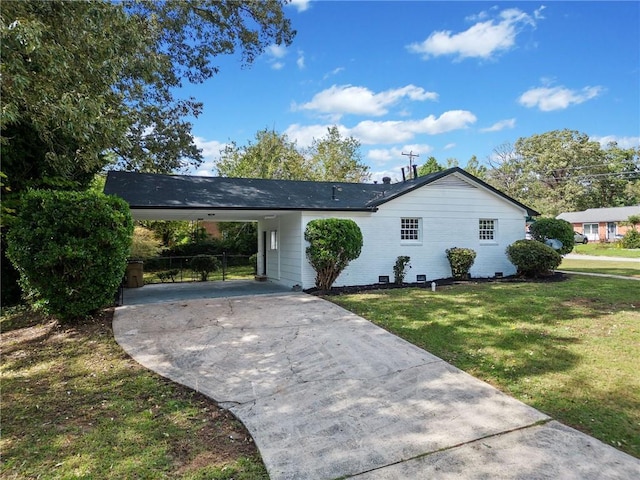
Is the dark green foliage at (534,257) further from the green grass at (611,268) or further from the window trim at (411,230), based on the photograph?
the green grass at (611,268)

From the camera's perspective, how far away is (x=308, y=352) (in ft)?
19.5

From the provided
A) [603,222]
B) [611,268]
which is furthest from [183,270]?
[603,222]

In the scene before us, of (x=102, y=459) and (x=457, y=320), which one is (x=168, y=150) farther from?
(x=102, y=459)

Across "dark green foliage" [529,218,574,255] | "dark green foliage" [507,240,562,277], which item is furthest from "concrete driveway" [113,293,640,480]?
"dark green foliage" [529,218,574,255]

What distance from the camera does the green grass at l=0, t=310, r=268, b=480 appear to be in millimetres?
3086

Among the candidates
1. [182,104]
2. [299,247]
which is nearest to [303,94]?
[182,104]

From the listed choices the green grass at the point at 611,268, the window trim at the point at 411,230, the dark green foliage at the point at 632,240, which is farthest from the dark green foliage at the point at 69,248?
the dark green foliage at the point at 632,240

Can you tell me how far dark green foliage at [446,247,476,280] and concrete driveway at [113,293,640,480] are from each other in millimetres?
7118

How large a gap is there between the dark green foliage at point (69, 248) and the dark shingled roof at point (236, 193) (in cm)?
284

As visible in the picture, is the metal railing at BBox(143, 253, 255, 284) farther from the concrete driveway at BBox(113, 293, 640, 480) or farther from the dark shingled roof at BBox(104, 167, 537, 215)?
the concrete driveway at BBox(113, 293, 640, 480)

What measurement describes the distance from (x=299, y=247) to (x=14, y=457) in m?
9.01

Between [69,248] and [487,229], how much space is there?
1349 centimetres

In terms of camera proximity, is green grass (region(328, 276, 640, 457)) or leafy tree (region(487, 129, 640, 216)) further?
leafy tree (region(487, 129, 640, 216))

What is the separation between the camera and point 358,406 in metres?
4.15
